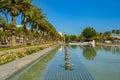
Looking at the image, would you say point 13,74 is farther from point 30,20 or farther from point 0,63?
point 30,20

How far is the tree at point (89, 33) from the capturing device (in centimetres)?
10656

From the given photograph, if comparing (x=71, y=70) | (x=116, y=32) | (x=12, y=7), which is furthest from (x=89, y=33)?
(x=71, y=70)

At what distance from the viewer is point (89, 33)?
107 metres

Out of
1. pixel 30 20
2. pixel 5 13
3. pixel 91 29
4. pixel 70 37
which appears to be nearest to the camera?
pixel 5 13

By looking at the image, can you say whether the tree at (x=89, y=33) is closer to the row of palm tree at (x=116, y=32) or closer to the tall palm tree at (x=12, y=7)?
the row of palm tree at (x=116, y=32)

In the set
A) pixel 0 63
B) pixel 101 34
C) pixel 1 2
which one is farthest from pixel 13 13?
pixel 101 34

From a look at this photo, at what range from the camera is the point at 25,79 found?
9.69m

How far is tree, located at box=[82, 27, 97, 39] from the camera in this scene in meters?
107

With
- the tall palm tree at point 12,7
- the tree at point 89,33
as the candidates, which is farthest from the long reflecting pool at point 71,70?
the tree at point 89,33

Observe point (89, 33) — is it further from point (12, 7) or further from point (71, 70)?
point (71, 70)

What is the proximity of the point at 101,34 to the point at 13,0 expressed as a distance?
103m

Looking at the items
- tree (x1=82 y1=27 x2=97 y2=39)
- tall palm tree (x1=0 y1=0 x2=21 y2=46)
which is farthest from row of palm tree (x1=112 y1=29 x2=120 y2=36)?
tall palm tree (x1=0 y1=0 x2=21 y2=46)

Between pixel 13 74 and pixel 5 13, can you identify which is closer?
pixel 13 74

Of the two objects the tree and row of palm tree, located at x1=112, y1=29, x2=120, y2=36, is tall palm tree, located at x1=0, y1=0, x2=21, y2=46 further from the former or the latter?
row of palm tree, located at x1=112, y1=29, x2=120, y2=36
